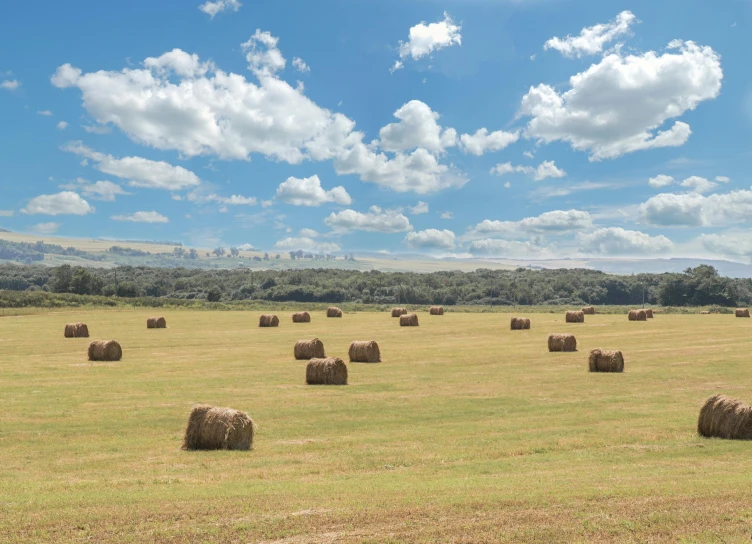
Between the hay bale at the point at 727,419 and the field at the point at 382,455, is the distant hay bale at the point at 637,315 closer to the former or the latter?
the field at the point at 382,455

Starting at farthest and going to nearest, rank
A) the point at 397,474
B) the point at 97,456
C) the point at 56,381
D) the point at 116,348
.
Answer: the point at 116,348 → the point at 56,381 → the point at 97,456 → the point at 397,474

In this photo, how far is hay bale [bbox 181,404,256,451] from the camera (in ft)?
54.7

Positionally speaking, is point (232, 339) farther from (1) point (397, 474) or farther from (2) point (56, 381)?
(1) point (397, 474)

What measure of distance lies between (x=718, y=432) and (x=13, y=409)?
794 inches

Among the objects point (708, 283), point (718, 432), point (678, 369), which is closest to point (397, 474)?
point (718, 432)

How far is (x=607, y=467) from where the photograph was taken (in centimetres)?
A: 1469

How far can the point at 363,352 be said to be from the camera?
Result: 36.0 m

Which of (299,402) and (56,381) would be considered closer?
(299,402)

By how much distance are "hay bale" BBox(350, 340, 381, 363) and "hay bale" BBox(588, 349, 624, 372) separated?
10732 millimetres

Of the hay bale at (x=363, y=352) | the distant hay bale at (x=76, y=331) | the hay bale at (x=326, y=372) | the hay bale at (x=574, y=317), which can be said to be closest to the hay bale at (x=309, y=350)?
the hay bale at (x=363, y=352)

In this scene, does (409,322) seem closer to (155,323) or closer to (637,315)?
(155,323)

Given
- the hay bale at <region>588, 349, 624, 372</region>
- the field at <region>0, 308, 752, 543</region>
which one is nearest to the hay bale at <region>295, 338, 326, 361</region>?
the field at <region>0, 308, 752, 543</region>

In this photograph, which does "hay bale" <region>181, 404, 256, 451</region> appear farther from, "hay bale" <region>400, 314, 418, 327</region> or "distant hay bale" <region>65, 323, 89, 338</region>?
"hay bale" <region>400, 314, 418, 327</region>

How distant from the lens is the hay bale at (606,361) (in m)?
31.4
